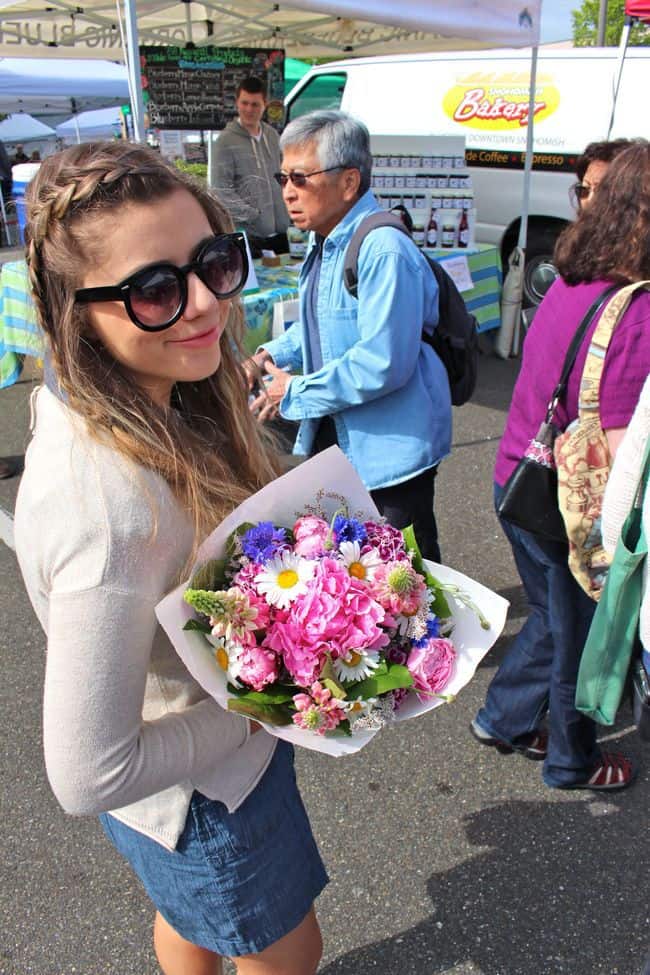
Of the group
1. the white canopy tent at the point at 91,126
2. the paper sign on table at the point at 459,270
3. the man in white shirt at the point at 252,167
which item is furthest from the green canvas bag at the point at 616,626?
the white canopy tent at the point at 91,126

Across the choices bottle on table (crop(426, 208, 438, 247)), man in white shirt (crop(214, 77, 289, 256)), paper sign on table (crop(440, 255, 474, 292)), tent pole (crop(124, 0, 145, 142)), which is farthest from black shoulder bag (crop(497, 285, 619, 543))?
man in white shirt (crop(214, 77, 289, 256))

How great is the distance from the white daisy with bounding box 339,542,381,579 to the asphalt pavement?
4.33 feet

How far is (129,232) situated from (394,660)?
0.70m

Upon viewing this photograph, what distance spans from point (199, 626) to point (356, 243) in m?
1.59

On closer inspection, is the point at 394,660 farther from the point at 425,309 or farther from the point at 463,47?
the point at 463,47

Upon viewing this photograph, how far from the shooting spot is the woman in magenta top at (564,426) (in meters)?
1.80

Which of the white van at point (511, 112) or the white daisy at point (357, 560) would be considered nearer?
the white daisy at point (357, 560)

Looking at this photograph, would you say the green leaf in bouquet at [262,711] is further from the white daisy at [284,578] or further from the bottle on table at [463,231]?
the bottle on table at [463,231]

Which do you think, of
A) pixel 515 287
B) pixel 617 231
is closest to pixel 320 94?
pixel 515 287

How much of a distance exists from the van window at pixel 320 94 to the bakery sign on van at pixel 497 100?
1.78m

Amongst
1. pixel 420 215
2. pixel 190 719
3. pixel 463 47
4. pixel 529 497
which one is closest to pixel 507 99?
pixel 463 47

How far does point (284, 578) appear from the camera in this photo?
3.64 ft

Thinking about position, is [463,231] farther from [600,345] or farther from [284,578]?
[284,578]

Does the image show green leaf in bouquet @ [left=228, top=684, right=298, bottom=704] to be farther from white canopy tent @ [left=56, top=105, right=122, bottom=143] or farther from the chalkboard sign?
white canopy tent @ [left=56, top=105, right=122, bottom=143]
